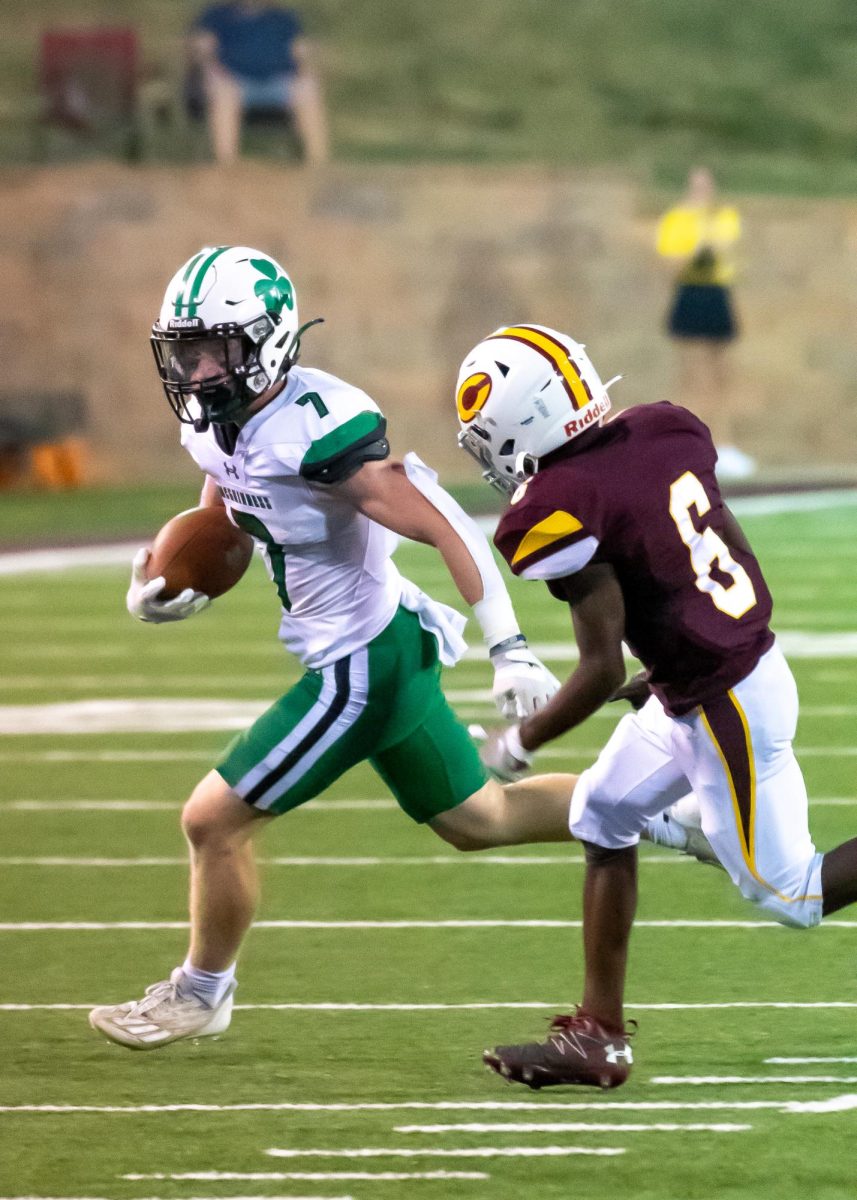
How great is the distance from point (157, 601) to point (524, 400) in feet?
3.66

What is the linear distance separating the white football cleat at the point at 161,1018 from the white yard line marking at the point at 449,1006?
0.25m

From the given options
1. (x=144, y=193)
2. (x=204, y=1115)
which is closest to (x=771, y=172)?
(x=144, y=193)

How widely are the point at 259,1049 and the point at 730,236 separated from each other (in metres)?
14.6

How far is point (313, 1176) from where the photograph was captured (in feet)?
12.1

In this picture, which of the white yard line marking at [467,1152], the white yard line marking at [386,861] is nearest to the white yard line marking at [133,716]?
the white yard line marking at [386,861]

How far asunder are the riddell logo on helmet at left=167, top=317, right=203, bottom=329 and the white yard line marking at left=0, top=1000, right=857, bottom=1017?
1444 mm

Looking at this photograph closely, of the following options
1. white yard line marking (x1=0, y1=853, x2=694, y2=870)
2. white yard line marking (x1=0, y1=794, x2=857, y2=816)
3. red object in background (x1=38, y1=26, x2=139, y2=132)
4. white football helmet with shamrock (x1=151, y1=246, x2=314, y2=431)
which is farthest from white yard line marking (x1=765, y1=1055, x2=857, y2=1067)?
red object in background (x1=38, y1=26, x2=139, y2=132)

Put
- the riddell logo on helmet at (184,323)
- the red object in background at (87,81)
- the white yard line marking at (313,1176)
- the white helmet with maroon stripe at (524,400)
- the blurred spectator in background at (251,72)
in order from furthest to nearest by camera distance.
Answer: the red object in background at (87,81) → the blurred spectator in background at (251,72) → the riddell logo on helmet at (184,323) → the white helmet with maroon stripe at (524,400) → the white yard line marking at (313,1176)

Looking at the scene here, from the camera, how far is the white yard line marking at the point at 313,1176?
3.68 metres

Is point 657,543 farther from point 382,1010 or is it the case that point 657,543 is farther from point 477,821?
point 382,1010

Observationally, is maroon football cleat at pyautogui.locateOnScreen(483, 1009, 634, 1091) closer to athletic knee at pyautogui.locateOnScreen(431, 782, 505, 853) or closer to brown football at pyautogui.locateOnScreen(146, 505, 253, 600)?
athletic knee at pyautogui.locateOnScreen(431, 782, 505, 853)

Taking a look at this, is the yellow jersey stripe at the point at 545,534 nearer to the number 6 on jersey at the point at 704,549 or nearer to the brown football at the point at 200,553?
the number 6 on jersey at the point at 704,549

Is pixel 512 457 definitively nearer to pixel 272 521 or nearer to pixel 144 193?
pixel 272 521

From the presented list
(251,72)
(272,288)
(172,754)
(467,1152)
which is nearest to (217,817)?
(467,1152)
